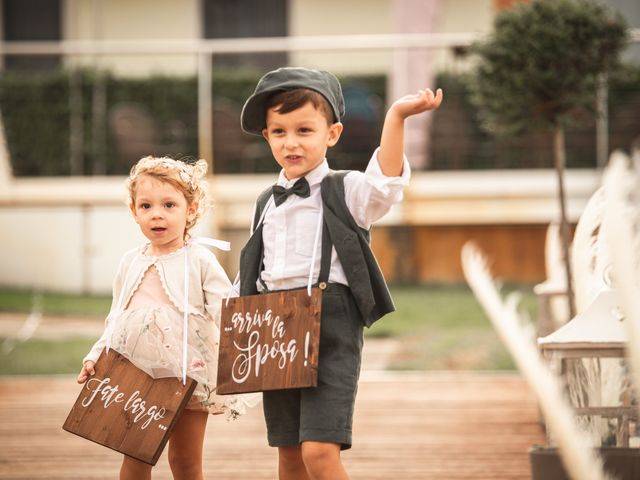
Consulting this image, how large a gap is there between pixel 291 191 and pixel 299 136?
0.15 metres

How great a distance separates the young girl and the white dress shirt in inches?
11.5

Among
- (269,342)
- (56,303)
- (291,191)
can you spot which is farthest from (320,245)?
(56,303)

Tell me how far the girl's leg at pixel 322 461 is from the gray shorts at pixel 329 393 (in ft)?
0.06

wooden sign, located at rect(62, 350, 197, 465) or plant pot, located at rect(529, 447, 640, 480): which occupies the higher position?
wooden sign, located at rect(62, 350, 197, 465)

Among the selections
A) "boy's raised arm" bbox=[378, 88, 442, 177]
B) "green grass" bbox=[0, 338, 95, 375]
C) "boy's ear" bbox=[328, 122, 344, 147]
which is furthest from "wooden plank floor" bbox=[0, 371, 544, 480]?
"boy's raised arm" bbox=[378, 88, 442, 177]

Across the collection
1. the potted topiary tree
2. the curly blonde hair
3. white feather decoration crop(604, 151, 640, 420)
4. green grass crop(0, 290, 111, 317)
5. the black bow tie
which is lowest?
white feather decoration crop(604, 151, 640, 420)

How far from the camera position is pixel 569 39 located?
5.06 m

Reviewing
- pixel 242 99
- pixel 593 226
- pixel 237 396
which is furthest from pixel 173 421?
pixel 242 99

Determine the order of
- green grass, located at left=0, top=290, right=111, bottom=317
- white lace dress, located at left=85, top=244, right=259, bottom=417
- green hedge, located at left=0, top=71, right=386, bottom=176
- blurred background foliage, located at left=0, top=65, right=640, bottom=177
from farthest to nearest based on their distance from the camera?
green hedge, located at left=0, top=71, right=386, bottom=176
blurred background foliage, located at left=0, top=65, right=640, bottom=177
green grass, located at left=0, top=290, right=111, bottom=317
white lace dress, located at left=85, top=244, right=259, bottom=417

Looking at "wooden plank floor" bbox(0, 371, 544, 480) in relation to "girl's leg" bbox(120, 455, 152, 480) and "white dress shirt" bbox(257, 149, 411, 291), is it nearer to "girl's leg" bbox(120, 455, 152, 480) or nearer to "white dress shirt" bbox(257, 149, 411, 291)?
"girl's leg" bbox(120, 455, 152, 480)

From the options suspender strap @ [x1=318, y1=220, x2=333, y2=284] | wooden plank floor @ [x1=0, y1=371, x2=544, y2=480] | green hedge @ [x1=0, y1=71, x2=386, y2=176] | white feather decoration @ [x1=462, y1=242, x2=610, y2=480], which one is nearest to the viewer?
white feather decoration @ [x1=462, y1=242, x2=610, y2=480]

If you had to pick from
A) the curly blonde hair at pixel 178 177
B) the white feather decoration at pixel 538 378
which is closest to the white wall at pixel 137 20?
the curly blonde hair at pixel 178 177

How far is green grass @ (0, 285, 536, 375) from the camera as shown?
748 centimetres

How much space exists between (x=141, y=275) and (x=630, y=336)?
228cm
